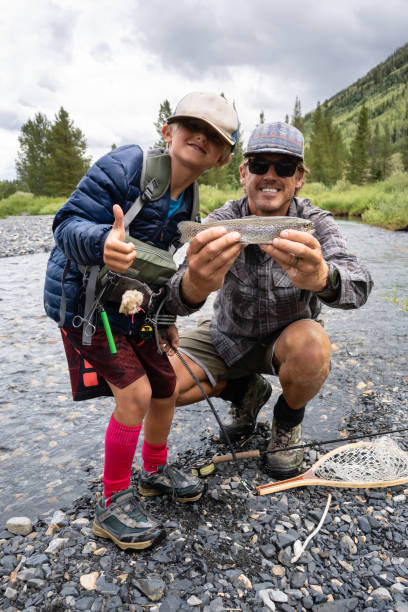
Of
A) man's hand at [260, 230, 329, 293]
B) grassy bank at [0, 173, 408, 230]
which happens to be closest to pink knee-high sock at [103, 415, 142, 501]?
man's hand at [260, 230, 329, 293]

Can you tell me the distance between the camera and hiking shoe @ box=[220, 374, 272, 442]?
3.77 metres

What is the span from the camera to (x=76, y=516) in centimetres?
275

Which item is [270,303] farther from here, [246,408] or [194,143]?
[194,143]

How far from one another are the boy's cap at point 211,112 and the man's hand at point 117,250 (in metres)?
1.00

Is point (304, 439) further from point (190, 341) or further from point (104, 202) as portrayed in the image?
point (104, 202)

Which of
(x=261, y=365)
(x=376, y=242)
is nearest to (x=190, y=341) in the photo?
(x=261, y=365)

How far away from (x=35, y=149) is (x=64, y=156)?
26.0ft

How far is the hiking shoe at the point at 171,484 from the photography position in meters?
2.85

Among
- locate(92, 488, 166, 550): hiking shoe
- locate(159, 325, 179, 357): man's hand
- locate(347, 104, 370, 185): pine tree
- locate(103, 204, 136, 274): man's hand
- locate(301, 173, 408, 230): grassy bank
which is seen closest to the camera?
locate(103, 204, 136, 274): man's hand

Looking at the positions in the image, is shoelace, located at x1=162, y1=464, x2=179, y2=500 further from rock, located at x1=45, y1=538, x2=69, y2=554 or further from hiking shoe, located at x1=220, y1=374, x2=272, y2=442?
hiking shoe, located at x1=220, y1=374, x2=272, y2=442

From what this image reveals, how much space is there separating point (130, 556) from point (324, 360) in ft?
6.22

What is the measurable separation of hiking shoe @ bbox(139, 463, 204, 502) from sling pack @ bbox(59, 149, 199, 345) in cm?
120

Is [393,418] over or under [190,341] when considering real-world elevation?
under

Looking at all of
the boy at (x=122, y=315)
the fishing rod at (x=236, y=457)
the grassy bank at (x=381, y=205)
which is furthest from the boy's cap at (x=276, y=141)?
the grassy bank at (x=381, y=205)
